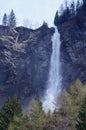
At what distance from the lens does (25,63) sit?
113375mm

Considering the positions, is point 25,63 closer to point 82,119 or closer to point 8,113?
point 8,113

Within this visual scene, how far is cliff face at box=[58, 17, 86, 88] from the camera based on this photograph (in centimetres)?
10238

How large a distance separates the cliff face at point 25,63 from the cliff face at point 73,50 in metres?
5.89

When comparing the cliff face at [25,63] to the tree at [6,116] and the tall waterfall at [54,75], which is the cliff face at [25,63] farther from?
the tree at [6,116]

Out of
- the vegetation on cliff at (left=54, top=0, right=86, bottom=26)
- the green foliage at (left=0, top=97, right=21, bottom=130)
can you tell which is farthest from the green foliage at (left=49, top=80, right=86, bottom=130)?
the vegetation on cliff at (left=54, top=0, right=86, bottom=26)

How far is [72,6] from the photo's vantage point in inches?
4801

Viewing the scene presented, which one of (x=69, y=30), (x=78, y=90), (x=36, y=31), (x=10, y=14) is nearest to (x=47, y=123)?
(x=78, y=90)

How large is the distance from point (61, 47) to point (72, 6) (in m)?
17.4

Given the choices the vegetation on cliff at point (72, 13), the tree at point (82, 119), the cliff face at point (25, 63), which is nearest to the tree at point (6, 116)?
the tree at point (82, 119)

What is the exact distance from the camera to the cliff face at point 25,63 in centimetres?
11025

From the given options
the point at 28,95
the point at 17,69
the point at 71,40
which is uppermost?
the point at 71,40

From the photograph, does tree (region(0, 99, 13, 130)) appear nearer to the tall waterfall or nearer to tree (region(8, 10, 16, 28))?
the tall waterfall

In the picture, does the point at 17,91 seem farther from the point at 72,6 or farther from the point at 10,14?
the point at 10,14

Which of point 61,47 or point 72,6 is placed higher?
point 72,6
